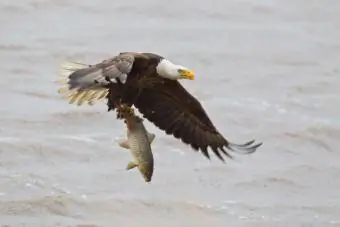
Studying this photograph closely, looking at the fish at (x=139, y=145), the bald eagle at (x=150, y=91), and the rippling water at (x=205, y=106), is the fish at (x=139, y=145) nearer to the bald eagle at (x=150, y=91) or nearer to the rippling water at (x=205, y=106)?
the bald eagle at (x=150, y=91)

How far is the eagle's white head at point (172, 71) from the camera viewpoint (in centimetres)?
618

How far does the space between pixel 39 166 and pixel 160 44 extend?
10.0ft

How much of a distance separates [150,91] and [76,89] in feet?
3.67

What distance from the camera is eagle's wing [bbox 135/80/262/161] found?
6730 millimetres

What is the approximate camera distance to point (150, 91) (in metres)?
6.64

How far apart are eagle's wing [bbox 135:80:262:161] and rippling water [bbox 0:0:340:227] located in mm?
1139

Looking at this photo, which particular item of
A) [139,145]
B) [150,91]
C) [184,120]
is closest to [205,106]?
[184,120]

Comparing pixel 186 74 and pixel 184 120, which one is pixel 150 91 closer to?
pixel 184 120

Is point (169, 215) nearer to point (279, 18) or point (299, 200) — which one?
point (299, 200)

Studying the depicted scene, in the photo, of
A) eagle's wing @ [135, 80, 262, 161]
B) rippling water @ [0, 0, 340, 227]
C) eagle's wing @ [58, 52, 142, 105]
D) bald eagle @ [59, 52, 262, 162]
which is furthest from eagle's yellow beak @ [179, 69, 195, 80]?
rippling water @ [0, 0, 340, 227]

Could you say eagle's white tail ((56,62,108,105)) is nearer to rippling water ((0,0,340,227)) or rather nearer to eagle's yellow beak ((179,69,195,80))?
eagle's yellow beak ((179,69,195,80))

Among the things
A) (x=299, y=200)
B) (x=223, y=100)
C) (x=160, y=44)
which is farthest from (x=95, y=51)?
(x=299, y=200)

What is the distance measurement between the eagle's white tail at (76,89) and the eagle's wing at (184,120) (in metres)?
0.52

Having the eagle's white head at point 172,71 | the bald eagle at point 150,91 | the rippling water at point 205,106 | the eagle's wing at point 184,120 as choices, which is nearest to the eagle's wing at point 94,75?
the bald eagle at point 150,91
